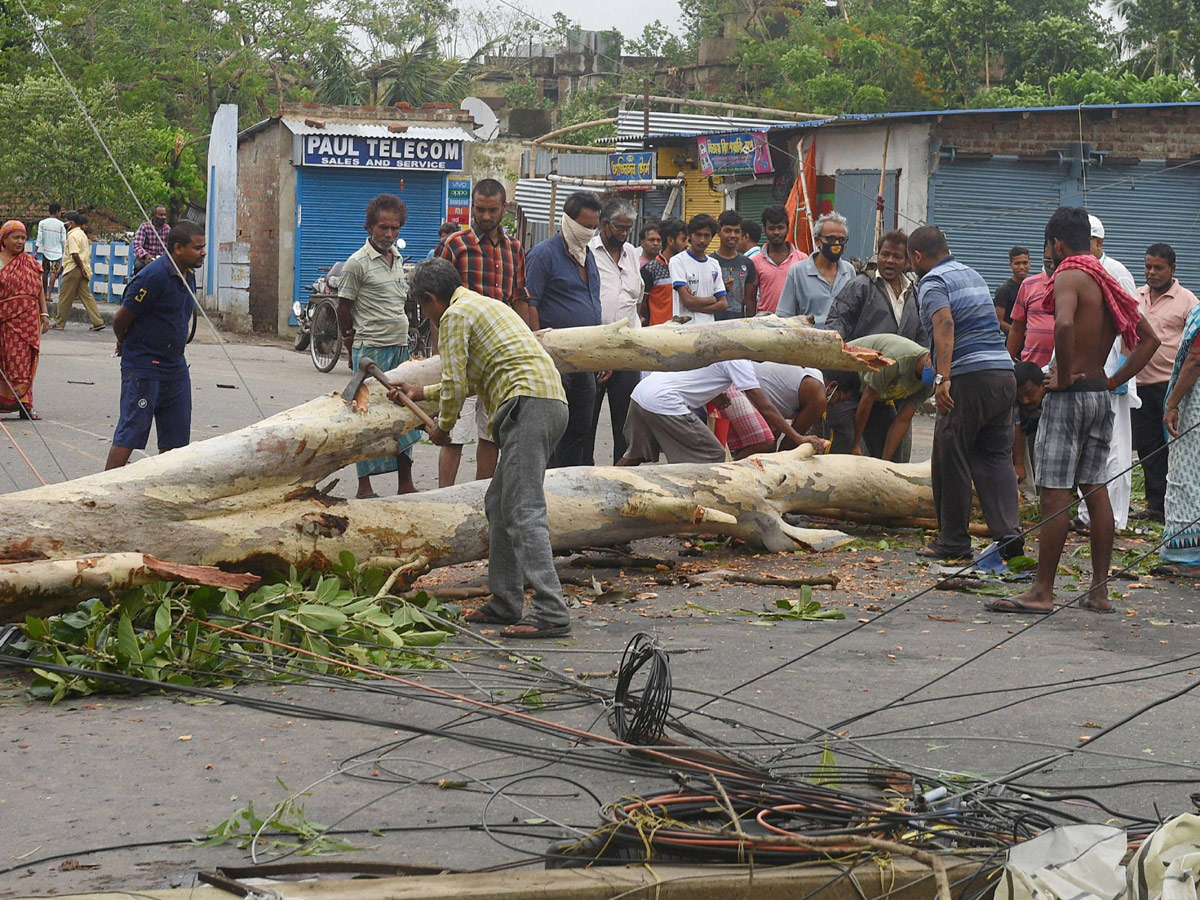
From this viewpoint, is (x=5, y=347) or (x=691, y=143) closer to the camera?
(x=5, y=347)

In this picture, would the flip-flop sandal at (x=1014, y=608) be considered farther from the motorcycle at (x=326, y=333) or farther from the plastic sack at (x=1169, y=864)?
the motorcycle at (x=326, y=333)

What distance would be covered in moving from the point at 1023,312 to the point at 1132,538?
160cm

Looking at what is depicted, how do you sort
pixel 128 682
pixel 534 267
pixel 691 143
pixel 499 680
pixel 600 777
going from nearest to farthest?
pixel 600 777
pixel 128 682
pixel 499 680
pixel 534 267
pixel 691 143

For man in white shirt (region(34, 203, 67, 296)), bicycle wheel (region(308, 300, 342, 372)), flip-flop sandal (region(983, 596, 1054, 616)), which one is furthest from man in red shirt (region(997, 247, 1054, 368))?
man in white shirt (region(34, 203, 67, 296))

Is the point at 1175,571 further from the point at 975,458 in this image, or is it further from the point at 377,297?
the point at 377,297

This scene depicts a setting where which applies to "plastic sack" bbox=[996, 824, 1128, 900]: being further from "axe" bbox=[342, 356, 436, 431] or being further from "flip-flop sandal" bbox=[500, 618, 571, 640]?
"axe" bbox=[342, 356, 436, 431]

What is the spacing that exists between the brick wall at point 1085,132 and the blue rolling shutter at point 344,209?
11.3 meters

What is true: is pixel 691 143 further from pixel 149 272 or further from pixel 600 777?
pixel 600 777

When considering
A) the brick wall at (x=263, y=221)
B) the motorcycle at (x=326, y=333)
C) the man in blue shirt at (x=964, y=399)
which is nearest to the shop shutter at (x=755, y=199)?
the motorcycle at (x=326, y=333)

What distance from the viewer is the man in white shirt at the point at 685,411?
8.37 metres

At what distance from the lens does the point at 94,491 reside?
18.4ft

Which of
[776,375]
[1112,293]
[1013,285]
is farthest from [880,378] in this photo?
[1013,285]

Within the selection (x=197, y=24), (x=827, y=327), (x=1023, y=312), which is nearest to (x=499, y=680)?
(x=827, y=327)

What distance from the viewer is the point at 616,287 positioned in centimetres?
928
